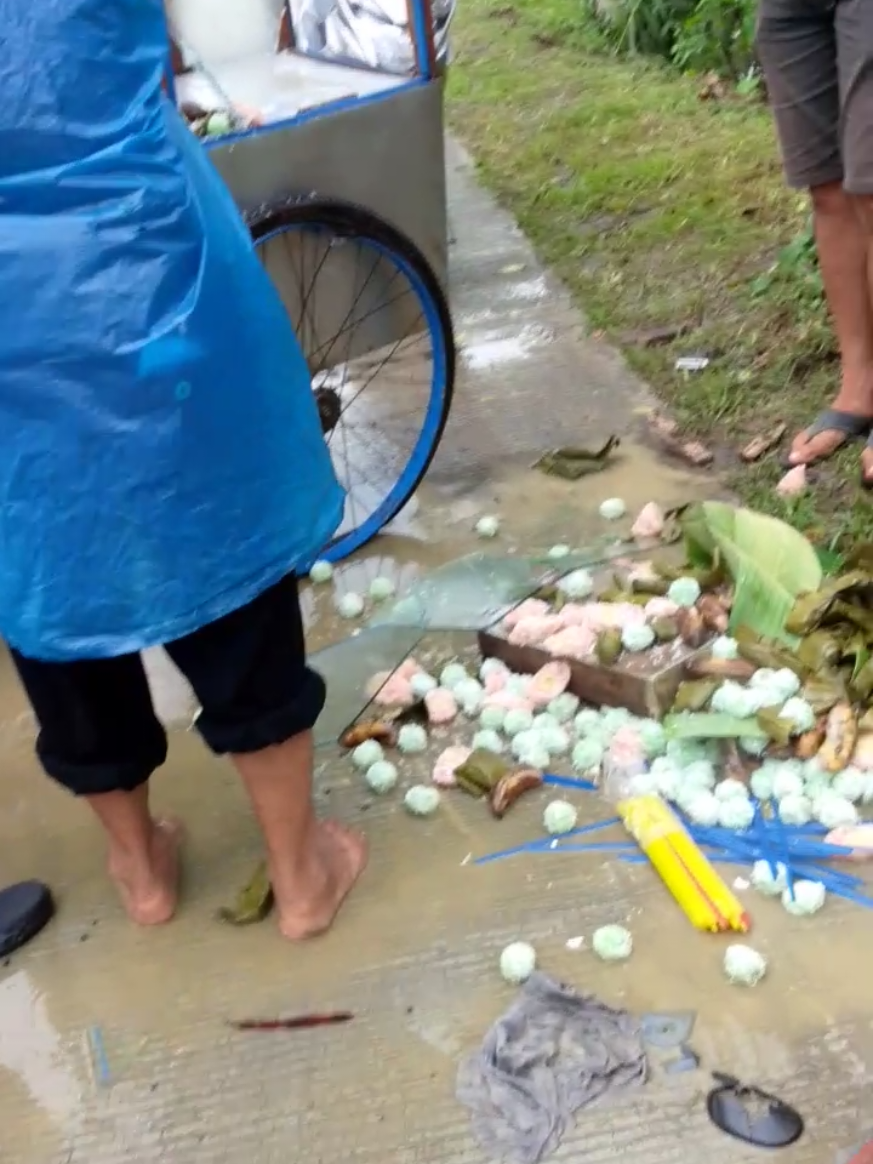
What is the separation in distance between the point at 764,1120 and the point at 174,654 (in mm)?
928

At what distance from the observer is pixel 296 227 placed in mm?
2336

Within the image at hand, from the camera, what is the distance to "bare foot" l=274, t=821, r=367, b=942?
5.93ft

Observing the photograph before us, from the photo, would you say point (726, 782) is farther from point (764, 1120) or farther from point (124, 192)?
point (124, 192)

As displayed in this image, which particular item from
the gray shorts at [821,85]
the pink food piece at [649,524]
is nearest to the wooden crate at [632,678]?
the pink food piece at [649,524]

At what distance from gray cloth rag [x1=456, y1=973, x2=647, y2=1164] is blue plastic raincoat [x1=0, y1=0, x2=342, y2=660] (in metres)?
0.69

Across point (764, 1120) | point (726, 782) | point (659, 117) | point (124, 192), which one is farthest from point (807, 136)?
point (659, 117)

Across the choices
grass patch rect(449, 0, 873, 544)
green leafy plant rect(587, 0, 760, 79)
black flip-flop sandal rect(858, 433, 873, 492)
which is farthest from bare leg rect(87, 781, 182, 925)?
green leafy plant rect(587, 0, 760, 79)

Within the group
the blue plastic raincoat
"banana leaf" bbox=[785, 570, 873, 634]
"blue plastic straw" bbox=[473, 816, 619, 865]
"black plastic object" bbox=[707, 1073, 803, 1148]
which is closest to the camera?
the blue plastic raincoat

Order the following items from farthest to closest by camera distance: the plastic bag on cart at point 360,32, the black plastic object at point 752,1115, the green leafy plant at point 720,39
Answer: the green leafy plant at point 720,39
the plastic bag on cart at point 360,32
the black plastic object at point 752,1115

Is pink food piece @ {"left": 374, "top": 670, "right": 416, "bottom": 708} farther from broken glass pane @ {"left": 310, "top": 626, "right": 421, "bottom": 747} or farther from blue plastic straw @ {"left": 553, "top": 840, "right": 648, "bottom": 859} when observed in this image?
blue plastic straw @ {"left": 553, "top": 840, "right": 648, "bottom": 859}

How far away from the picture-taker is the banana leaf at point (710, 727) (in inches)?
78.2

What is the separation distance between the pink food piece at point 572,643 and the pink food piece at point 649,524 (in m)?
0.43

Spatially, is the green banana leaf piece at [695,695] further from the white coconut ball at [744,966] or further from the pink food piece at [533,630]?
the white coconut ball at [744,966]

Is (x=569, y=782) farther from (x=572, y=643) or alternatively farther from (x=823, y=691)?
(x=823, y=691)
